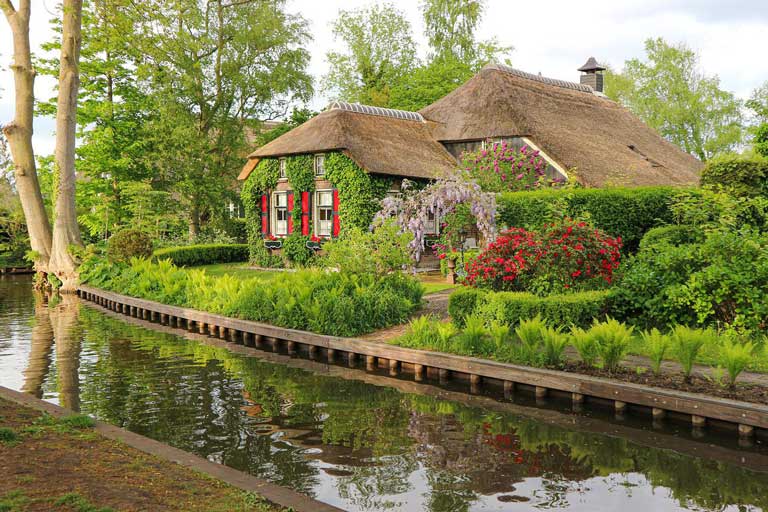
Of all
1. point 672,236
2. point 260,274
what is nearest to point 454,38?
point 260,274

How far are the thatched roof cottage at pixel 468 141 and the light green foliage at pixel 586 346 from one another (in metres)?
13.6

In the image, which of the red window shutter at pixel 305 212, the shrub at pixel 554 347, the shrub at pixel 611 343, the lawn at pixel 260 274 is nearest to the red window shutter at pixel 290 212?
the red window shutter at pixel 305 212

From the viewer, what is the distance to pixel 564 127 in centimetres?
2847

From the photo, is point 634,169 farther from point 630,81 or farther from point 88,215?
point 630,81

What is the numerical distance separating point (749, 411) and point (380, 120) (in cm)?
2148

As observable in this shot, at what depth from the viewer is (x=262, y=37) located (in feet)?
121

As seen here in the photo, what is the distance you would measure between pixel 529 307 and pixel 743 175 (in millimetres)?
7190

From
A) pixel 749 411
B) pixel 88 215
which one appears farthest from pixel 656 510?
pixel 88 215

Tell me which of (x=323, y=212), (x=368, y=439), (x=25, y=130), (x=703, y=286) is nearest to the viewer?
(x=368, y=439)

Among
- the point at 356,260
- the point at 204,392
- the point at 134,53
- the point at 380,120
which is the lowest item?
the point at 204,392

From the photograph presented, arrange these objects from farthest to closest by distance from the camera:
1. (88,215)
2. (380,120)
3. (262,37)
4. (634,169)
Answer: (262,37), (88,215), (380,120), (634,169)

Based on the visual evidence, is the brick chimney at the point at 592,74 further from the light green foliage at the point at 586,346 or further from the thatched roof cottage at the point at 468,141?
the light green foliage at the point at 586,346

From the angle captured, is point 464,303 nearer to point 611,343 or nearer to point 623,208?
point 611,343

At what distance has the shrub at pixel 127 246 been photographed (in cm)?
2441
